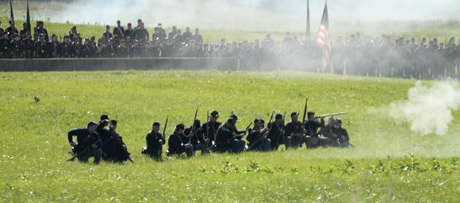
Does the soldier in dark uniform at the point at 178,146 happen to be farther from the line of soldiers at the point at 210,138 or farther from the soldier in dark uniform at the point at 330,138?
the soldier in dark uniform at the point at 330,138

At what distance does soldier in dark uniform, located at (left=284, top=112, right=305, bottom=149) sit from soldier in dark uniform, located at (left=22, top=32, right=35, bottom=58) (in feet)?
68.8

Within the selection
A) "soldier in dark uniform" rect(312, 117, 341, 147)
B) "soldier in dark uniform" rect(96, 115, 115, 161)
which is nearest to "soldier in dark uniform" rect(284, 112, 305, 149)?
"soldier in dark uniform" rect(312, 117, 341, 147)

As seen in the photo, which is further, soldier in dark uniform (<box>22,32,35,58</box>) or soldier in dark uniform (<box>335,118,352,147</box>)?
soldier in dark uniform (<box>22,32,35,58</box>)

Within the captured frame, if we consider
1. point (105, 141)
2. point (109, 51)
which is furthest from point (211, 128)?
point (109, 51)

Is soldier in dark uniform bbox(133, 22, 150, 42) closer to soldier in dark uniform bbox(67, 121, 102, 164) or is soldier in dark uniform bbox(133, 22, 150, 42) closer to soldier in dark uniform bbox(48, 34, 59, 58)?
soldier in dark uniform bbox(48, 34, 59, 58)

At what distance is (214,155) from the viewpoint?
24.6 meters

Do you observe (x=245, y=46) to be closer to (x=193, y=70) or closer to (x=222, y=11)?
(x=193, y=70)

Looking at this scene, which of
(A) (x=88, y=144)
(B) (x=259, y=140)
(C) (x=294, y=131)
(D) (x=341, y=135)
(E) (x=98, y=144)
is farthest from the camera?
(D) (x=341, y=135)

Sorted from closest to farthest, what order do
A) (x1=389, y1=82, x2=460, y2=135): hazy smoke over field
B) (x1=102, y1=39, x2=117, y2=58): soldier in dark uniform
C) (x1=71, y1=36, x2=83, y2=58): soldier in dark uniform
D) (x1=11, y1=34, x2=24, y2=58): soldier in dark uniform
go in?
(x1=389, y1=82, x2=460, y2=135): hazy smoke over field
(x1=11, y1=34, x2=24, y2=58): soldier in dark uniform
(x1=71, y1=36, x2=83, y2=58): soldier in dark uniform
(x1=102, y1=39, x2=117, y2=58): soldier in dark uniform

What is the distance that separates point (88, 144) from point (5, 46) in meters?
22.0

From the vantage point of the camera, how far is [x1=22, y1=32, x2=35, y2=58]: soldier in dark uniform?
1705 inches

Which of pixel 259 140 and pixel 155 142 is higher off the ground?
pixel 155 142

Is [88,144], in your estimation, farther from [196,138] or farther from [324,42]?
[324,42]

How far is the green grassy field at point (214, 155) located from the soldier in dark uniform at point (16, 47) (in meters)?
3.14
